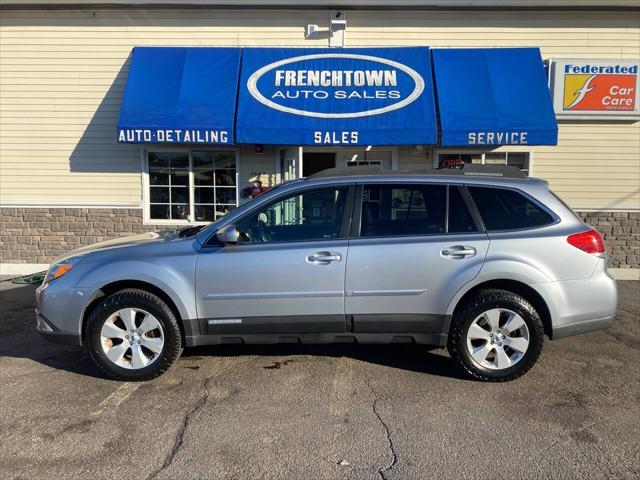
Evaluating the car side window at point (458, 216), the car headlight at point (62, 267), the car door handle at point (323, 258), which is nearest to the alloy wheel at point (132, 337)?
the car headlight at point (62, 267)

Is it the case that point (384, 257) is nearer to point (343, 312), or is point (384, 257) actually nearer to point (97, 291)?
point (343, 312)

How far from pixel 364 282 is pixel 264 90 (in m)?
5.30

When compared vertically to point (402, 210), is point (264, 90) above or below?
above

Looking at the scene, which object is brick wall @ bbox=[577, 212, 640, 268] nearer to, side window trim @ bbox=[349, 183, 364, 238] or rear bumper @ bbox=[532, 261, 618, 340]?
rear bumper @ bbox=[532, 261, 618, 340]

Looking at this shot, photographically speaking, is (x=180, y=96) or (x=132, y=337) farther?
(x=180, y=96)

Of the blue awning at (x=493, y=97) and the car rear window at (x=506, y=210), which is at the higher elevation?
the blue awning at (x=493, y=97)

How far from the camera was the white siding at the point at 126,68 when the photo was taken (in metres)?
8.99

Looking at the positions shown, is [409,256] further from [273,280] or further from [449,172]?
[273,280]

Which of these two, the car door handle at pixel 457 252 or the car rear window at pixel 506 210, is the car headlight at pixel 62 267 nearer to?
the car door handle at pixel 457 252

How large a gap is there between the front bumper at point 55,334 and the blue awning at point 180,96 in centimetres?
451

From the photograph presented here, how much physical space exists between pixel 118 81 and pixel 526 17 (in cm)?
744

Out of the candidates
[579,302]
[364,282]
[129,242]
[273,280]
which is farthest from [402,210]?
[129,242]

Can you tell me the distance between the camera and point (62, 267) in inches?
172

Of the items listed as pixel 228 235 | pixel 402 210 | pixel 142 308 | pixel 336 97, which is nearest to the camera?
pixel 228 235
